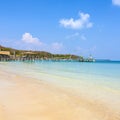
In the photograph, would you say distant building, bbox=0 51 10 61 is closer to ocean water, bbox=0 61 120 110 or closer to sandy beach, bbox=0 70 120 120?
ocean water, bbox=0 61 120 110

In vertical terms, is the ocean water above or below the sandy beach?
below

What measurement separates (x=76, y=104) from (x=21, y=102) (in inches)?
74.5

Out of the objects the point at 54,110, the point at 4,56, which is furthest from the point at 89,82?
the point at 4,56

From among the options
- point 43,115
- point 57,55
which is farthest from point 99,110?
point 57,55

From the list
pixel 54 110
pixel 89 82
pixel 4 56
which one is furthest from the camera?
pixel 4 56

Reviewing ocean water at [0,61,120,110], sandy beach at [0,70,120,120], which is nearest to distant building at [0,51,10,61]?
ocean water at [0,61,120,110]

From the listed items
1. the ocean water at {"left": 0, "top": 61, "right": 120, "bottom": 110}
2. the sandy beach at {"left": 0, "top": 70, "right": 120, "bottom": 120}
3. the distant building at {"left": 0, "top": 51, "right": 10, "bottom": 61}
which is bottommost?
the ocean water at {"left": 0, "top": 61, "right": 120, "bottom": 110}

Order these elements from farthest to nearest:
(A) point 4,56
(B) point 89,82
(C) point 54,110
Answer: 1. (A) point 4,56
2. (B) point 89,82
3. (C) point 54,110

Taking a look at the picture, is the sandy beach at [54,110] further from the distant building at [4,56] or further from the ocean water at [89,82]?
the distant building at [4,56]

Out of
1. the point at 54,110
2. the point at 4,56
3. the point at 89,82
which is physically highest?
the point at 4,56

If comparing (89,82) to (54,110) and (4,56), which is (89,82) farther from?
(4,56)

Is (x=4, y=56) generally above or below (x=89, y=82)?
above

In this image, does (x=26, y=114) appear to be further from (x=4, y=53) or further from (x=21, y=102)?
(x=4, y=53)

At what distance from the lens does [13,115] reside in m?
7.26
